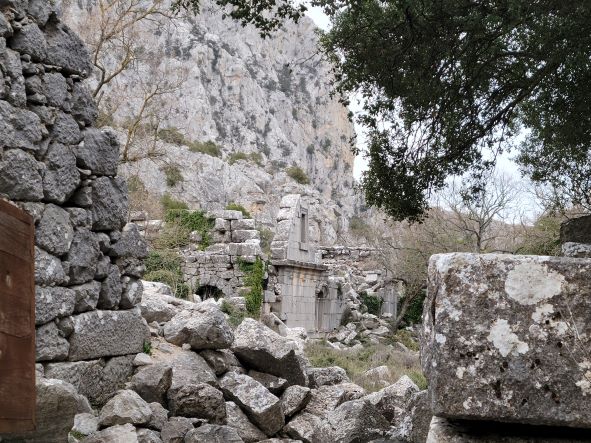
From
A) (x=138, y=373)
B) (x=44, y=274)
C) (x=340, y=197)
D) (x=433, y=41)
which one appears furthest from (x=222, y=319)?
(x=340, y=197)

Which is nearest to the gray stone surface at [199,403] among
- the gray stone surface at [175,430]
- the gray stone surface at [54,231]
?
the gray stone surface at [175,430]

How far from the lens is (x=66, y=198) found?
7.25 m

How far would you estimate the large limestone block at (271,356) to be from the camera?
9.98 meters

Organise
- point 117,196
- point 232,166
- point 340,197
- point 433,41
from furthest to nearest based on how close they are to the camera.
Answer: point 340,197
point 232,166
point 433,41
point 117,196

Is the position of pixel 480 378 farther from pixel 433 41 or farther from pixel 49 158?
pixel 433 41

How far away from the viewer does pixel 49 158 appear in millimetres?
6949

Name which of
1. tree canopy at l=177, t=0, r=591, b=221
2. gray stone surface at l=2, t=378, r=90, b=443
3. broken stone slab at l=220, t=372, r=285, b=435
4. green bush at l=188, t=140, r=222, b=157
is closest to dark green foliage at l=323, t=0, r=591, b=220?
tree canopy at l=177, t=0, r=591, b=221

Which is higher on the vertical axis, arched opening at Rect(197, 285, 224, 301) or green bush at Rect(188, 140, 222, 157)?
green bush at Rect(188, 140, 222, 157)

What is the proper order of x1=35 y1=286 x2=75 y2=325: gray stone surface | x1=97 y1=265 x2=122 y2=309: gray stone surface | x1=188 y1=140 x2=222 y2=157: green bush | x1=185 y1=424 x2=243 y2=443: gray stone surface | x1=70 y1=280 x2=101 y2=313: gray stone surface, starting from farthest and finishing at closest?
x1=188 y1=140 x2=222 y2=157: green bush → x1=97 y1=265 x2=122 y2=309: gray stone surface → x1=70 y1=280 x2=101 y2=313: gray stone surface → x1=185 y1=424 x2=243 y2=443: gray stone surface → x1=35 y1=286 x2=75 y2=325: gray stone surface

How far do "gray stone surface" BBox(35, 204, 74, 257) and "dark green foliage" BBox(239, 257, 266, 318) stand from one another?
15.2m

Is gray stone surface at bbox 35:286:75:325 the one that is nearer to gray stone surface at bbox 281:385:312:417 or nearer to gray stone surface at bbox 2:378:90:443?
gray stone surface at bbox 2:378:90:443

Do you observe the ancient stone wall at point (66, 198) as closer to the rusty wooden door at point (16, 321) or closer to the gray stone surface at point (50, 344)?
the gray stone surface at point (50, 344)

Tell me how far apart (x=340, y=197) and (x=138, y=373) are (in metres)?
86.1

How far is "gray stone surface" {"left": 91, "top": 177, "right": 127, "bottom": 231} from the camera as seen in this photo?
7.77 meters
